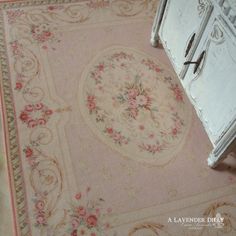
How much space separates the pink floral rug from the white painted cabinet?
0.48ft

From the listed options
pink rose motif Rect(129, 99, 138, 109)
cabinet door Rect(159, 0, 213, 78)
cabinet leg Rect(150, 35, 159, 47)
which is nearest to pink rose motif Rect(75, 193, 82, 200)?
pink rose motif Rect(129, 99, 138, 109)

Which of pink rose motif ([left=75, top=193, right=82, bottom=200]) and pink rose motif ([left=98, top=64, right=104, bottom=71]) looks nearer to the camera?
pink rose motif ([left=75, top=193, right=82, bottom=200])

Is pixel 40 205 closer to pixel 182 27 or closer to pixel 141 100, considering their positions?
pixel 141 100

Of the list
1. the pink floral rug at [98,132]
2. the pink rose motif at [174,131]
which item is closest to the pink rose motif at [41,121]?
the pink floral rug at [98,132]

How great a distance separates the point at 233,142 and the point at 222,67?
278mm

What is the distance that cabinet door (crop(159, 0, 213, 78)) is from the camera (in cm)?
111

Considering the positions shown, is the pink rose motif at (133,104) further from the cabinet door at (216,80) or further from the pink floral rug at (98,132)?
the cabinet door at (216,80)

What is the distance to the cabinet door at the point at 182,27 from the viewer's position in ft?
3.64

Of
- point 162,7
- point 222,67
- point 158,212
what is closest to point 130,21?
point 162,7

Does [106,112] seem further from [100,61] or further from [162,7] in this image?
[162,7]

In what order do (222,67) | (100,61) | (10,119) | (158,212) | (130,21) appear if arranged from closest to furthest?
(222,67), (158,212), (10,119), (100,61), (130,21)

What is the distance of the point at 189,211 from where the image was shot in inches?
45.8

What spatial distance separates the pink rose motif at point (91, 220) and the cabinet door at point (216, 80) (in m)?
0.57

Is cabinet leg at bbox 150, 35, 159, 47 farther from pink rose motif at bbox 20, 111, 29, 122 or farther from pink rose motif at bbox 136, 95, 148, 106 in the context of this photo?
pink rose motif at bbox 20, 111, 29, 122
